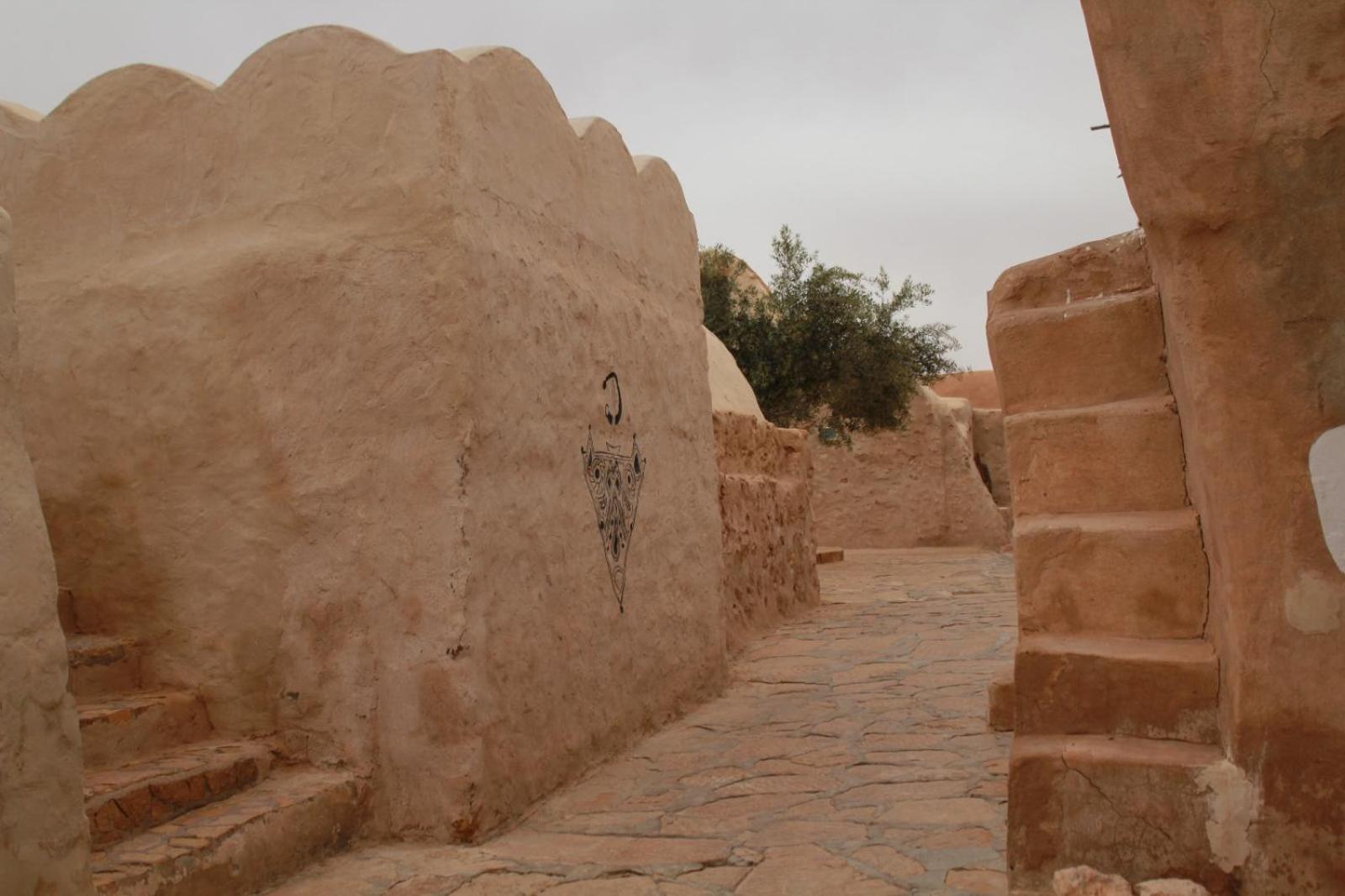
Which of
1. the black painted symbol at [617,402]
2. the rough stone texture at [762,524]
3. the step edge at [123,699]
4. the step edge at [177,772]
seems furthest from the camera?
the rough stone texture at [762,524]

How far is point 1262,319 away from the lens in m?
2.23

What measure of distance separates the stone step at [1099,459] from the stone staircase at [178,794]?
7.63 ft

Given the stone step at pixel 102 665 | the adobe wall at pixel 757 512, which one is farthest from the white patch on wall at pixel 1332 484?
the adobe wall at pixel 757 512

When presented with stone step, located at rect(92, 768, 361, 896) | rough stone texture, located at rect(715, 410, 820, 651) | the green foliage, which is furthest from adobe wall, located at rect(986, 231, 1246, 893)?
the green foliage

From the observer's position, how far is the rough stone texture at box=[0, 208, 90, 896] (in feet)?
8.20

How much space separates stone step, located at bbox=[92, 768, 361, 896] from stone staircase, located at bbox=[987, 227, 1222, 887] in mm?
2086

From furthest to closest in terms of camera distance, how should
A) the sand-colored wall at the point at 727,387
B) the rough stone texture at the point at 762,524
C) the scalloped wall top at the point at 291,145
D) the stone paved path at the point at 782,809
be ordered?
the sand-colored wall at the point at 727,387 → the rough stone texture at the point at 762,524 → the scalloped wall top at the point at 291,145 → the stone paved path at the point at 782,809

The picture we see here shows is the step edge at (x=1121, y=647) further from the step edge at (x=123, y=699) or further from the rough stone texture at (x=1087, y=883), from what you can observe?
the step edge at (x=123, y=699)

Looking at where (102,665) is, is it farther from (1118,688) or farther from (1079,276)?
(1079,276)

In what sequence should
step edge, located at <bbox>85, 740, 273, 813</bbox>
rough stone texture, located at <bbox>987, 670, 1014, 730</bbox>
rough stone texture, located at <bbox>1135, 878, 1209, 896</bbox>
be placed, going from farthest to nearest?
1. rough stone texture, located at <bbox>987, 670, 1014, 730</bbox>
2. step edge, located at <bbox>85, 740, 273, 813</bbox>
3. rough stone texture, located at <bbox>1135, 878, 1209, 896</bbox>

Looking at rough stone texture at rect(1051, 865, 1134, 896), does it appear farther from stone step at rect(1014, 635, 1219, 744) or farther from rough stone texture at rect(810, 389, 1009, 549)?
rough stone texture at rect(810, 389, 1009, 549)

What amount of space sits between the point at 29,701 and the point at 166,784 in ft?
2.84

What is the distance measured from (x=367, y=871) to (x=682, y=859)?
96 cm

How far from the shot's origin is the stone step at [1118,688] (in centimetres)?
253
